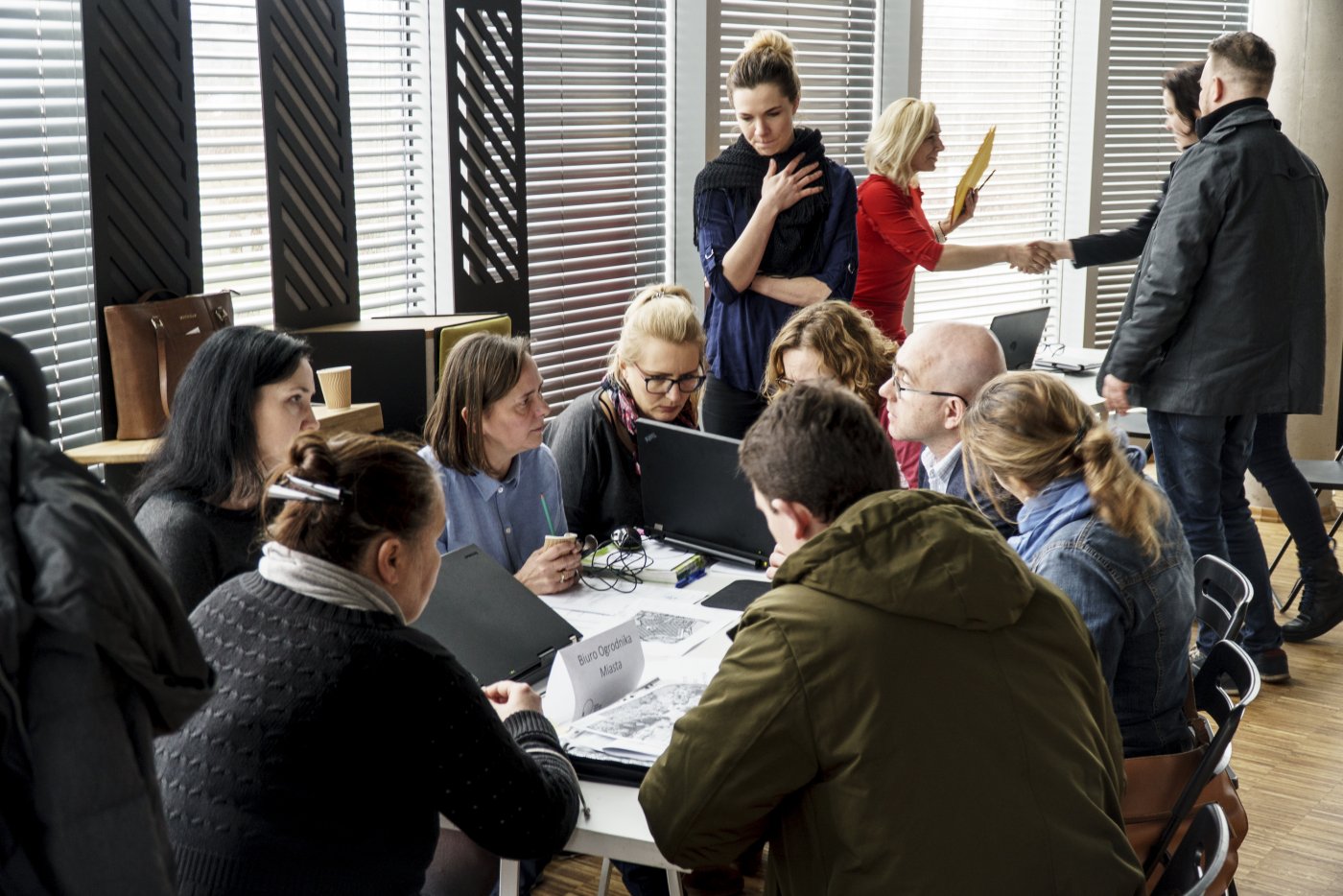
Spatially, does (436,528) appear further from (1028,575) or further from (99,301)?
(99,301)

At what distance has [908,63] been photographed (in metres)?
6.36

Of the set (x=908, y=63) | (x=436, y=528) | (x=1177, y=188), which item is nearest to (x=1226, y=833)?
(x=436, y=528)

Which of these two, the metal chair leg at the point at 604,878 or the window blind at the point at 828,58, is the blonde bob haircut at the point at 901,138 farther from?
→ the metal chair leg at the point at 604,878

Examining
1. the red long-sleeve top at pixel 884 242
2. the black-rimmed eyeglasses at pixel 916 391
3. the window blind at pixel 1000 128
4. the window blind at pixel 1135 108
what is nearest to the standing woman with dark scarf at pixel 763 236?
the red long-sleeve top at pixel 884 242

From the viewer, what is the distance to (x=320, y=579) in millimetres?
1710

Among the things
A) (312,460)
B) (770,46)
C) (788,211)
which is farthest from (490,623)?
(770,46)

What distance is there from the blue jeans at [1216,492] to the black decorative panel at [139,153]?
3.14 metres

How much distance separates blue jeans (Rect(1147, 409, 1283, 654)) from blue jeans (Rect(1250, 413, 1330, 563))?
138mm

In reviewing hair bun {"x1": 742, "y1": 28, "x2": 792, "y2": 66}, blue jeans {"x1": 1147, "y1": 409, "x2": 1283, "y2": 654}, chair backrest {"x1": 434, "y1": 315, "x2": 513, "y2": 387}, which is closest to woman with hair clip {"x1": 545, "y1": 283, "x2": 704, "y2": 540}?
chair backrest {"x1": 434, "y1": 315, "x2": 513, "y2": 387}

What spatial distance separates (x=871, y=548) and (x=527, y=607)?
111 centimetres

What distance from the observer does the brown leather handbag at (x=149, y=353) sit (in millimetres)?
3461

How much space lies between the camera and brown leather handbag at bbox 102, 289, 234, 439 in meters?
3.46

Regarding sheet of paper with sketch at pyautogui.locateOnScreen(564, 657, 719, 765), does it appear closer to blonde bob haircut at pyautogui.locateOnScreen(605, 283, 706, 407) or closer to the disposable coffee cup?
blonde bob haircut at pyautogui.locateOnScreen(605, 283, 706, 407)

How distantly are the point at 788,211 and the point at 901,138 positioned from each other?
0.77 meters
